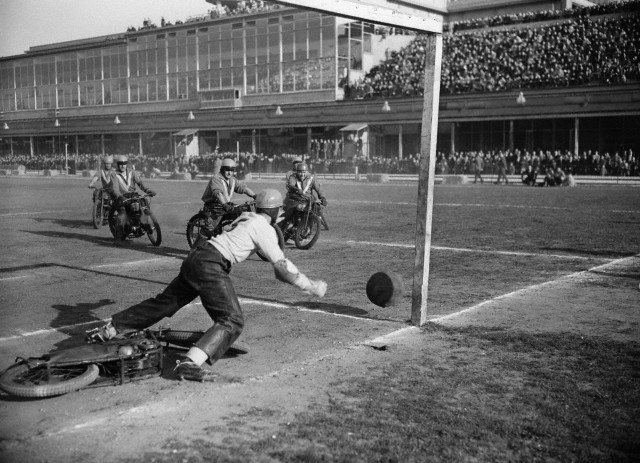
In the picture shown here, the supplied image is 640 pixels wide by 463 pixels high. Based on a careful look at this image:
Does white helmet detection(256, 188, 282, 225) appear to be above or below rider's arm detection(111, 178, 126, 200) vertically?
above

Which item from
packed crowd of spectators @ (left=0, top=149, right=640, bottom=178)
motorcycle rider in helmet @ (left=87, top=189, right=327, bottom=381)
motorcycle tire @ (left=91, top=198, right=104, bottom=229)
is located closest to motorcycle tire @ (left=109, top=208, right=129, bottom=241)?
motorcycle tire @ (left=91, top=198, right=104, bottom=229)

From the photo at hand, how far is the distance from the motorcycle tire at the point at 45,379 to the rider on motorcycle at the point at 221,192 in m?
7.37

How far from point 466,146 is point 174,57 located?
2455 cm

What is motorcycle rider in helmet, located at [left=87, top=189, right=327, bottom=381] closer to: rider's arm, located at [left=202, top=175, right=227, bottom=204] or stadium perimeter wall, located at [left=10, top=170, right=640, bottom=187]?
rider's arm, located at [left=202, top=175, right=227, bottom=204]

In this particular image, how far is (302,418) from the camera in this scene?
492cm

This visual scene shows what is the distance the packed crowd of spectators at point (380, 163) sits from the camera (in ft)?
132

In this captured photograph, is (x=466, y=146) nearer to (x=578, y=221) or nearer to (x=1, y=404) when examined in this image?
(x=578, y=221)

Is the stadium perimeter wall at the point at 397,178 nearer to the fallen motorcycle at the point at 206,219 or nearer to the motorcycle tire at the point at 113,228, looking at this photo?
the motorcycle tire at the point at 113,228

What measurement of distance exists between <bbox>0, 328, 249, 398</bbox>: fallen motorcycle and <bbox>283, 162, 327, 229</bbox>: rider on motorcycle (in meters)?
8.01

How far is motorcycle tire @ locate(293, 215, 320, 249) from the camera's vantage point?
1393 centimetres

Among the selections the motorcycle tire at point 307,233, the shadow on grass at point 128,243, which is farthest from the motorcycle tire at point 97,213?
the motorcycle tire at point 307,233

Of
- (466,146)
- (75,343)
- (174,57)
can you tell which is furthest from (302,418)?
(174,57)

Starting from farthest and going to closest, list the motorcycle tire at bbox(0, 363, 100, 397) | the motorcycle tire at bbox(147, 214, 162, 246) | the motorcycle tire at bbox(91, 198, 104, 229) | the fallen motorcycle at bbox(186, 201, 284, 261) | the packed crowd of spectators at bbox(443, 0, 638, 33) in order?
1. the packed crowd of spectators at bbox(443, 0, 638, 33)
2. the motorcycle tire at bbox(91, 198, 104, 229)
3. the motorcycle tire at bbox(147, 214, 162, 246)
4. the fallen motorcycle at bbox(186, 201, 284, 261)
5. the motorcycle tire at bbox(0, 363, 100, 397)

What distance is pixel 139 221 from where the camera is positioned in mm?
14633
